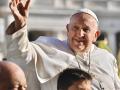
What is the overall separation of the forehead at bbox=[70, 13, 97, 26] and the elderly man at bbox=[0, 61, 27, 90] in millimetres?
1641

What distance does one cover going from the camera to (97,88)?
5141 mm

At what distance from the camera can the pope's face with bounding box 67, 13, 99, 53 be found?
508 centimetres

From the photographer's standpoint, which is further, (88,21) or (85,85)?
(88,21)

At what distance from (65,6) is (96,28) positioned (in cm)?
3492

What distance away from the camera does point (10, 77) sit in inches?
136

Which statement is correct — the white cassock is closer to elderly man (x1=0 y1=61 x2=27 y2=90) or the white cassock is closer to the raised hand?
the raised hand

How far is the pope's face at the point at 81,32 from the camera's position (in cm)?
508

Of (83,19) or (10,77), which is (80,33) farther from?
(10,77)

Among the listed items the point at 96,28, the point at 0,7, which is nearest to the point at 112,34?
the point at 0,7

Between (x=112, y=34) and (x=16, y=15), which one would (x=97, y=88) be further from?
(x=112, y=34)

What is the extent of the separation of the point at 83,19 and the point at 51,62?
1.38ft

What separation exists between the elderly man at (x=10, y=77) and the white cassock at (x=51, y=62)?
4.25ft

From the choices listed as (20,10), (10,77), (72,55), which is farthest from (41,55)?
(10,77)

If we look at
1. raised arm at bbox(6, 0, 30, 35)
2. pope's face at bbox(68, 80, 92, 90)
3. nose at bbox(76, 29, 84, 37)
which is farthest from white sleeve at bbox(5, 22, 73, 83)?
pope's face at bbox(68, 80, 92, 90)
